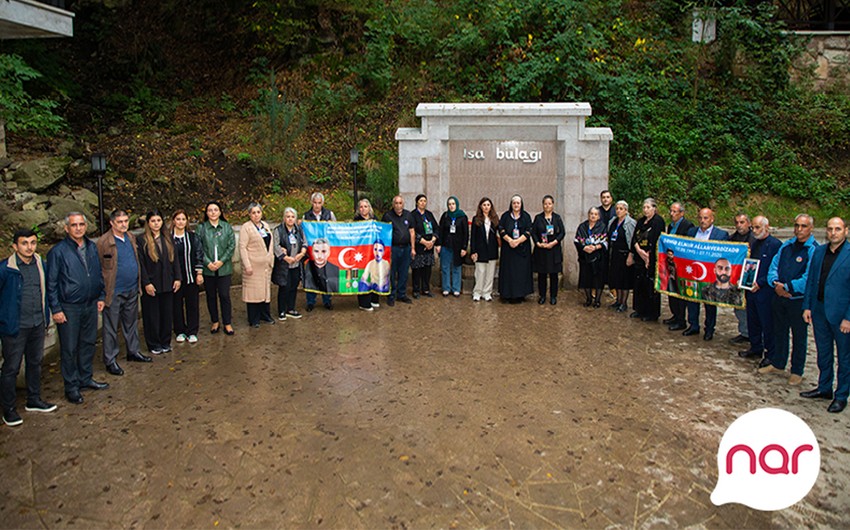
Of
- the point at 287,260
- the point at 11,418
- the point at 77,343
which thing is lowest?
the point at 11,418

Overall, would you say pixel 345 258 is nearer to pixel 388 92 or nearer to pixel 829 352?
pixel 829 352

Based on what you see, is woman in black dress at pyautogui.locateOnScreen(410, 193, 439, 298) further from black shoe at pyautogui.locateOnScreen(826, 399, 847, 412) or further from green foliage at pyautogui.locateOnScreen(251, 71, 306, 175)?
black shoe at pyautogui.locateOnScreen(826, 399, 847, 412)

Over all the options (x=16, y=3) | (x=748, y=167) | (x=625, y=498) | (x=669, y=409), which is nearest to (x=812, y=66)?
(x=748, y=167)

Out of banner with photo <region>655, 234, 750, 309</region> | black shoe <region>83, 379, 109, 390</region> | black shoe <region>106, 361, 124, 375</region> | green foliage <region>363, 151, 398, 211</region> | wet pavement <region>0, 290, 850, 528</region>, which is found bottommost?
wet pavement <region>0, 290, 850, 528</region>

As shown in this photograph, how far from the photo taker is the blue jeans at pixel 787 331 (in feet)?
22.7

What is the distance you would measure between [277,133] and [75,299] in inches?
368

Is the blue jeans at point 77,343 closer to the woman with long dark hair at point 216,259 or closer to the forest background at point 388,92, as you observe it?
the woman with long dark hair at point 216,259

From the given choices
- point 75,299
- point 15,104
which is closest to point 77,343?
point 75,299

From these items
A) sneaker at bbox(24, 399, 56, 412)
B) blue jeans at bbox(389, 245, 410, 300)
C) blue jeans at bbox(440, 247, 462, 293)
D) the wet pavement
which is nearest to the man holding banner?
the wet pavement

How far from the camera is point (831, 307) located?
20.4ft

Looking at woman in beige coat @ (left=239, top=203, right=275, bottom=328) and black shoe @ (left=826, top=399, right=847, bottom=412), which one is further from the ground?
woman in beige coat @ (left=239, top=203, right=275, bottom=328)

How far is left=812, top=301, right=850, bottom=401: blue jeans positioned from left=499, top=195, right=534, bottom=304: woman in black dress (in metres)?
4.60

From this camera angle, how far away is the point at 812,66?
17375 millimetres

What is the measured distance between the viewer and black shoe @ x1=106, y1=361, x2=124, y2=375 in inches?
287
